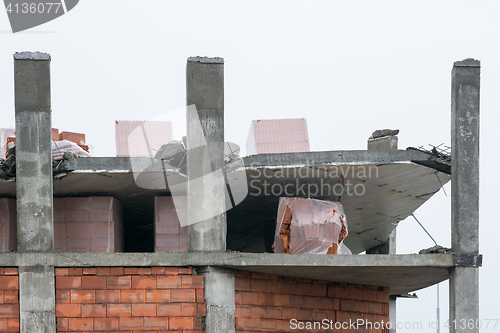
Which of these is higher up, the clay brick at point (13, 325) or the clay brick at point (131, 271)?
the clay brick at point (131, 271)

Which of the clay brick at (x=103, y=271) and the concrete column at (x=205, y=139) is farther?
the concrete column at (x=205, y=139)

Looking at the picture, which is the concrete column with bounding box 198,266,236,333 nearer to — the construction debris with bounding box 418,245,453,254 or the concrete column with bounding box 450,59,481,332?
the construction debris with bounding box 418,245,453,254

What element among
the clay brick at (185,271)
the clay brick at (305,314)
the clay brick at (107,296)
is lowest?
the clay brick at (305,314)

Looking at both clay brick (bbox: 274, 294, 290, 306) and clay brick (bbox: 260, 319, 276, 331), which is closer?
clay brick (bbox: 260, 319, 276, 331)

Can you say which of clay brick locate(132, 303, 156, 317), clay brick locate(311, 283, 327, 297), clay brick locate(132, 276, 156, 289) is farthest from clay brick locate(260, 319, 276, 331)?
clay brick locate(132, 276, 156, 289)

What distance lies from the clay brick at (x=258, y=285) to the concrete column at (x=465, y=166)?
11.1 feet

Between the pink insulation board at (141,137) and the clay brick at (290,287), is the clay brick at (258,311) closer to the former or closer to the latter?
the clay brick at (290,287)

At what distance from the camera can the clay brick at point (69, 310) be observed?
1170cm

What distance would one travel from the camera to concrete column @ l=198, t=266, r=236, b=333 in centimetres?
1193

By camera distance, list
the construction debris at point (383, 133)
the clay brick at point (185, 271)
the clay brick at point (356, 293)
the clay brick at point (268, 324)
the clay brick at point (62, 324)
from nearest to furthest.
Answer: the clay brick at point (62, 324), the clay brick at point (185, 271), the clay brick at point (268, 324), the construction debris at point (383, 133), the clay brick at point (356, 293)

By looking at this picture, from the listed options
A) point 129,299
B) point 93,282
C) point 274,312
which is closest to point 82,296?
point 93,282

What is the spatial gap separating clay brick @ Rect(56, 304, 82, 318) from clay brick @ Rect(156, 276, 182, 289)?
1.39 metres

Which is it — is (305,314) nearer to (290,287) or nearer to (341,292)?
(290,287)

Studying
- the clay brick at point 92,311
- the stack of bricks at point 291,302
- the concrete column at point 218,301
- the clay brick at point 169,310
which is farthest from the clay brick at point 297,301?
the clay brick at point 92,311
